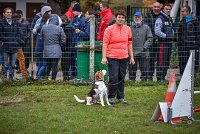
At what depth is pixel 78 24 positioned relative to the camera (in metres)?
16.1

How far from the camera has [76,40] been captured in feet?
53.0

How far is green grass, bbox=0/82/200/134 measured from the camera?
982 centimetres

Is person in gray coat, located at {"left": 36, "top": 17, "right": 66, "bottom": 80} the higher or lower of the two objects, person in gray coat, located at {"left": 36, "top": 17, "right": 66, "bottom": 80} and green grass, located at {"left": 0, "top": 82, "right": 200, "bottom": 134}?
the higher

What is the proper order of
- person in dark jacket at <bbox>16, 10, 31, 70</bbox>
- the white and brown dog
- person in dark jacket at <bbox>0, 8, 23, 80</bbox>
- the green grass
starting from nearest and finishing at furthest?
the green grass < the white and brown dog < person in dark jacket at <bbox>0, 8, 23, 80</bbox> < person in dark jacket at <bbox>16, 10, 31, 70</bbox>

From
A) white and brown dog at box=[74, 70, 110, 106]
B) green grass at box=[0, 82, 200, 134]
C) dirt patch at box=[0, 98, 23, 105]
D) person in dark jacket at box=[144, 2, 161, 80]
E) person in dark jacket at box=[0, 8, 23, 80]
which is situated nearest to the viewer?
green grass at box=[0, 82, 200, 134]

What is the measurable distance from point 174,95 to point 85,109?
2.09m

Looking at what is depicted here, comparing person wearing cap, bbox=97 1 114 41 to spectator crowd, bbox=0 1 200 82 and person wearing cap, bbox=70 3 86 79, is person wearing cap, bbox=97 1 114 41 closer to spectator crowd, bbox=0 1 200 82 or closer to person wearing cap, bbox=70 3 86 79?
spectator crowd, bbox=0 1 200 82

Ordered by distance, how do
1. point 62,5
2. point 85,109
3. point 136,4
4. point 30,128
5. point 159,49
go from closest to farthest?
1. point 30,128
2. point 85,109
3. point 159,49
4. point 62,5
5. point 136,4

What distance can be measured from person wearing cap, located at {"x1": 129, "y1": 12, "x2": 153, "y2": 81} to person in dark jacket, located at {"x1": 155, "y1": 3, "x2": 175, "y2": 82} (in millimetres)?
343

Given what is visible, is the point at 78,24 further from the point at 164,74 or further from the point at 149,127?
the point at 149,127

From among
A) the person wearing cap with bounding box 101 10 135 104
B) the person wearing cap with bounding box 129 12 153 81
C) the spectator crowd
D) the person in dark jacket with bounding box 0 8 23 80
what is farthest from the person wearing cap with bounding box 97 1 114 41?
the person wearing cap with bounding box 101 10 135 104

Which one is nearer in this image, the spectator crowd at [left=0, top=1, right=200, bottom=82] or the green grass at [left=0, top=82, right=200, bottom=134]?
the green grass at [left=0, top=82, right=200, bottom=134]

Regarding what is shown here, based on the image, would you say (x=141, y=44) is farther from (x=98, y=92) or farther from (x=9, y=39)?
(x=98, y=92)

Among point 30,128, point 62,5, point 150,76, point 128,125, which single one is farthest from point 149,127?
point 62,5
